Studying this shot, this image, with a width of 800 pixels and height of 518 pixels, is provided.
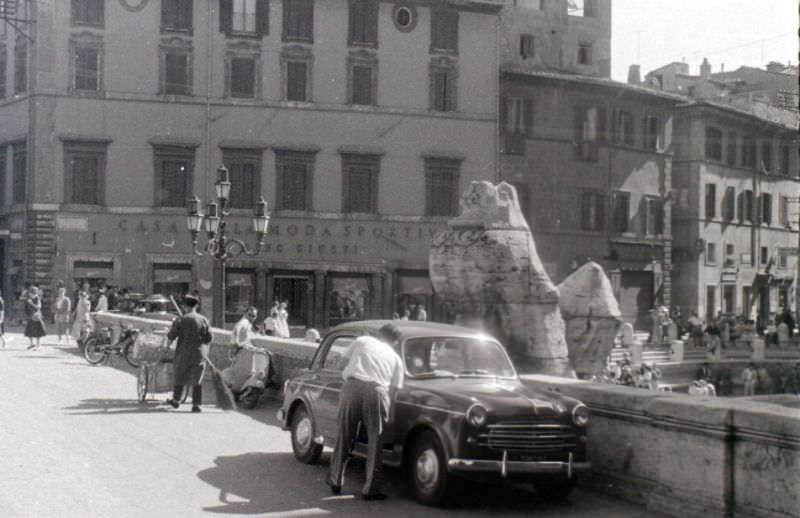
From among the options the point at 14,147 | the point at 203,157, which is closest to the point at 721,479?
the point at 203,157

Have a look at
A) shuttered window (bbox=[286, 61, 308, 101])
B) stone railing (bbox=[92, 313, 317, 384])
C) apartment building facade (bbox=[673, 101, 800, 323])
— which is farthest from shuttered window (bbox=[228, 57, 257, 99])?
apartment building facade (bbox=[673, 101, 800, 323])

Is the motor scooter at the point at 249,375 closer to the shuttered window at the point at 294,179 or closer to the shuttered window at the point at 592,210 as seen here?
the shuttered window at the point at 294,179

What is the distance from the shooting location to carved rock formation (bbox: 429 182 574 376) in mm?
19797

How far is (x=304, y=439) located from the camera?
1087 centimetres

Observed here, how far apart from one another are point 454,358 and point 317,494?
1.76 meters

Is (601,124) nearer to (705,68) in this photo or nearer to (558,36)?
(558,36)

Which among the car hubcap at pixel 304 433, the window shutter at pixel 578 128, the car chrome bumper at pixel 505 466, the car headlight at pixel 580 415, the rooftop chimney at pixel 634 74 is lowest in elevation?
the car hubcap at pixel 304 433

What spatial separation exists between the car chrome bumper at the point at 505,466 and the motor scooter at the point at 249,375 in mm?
7254

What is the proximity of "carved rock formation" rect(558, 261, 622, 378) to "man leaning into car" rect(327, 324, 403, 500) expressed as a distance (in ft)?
49.6

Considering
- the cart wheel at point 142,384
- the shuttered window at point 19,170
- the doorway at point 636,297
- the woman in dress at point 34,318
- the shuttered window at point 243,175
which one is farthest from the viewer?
the doorway at point 636,297

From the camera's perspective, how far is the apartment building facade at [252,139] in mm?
38938

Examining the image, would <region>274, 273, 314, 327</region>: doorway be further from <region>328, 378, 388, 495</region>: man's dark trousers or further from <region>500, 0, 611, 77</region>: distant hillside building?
<region>328, 378, 388, 495</region>: man's dark trousers

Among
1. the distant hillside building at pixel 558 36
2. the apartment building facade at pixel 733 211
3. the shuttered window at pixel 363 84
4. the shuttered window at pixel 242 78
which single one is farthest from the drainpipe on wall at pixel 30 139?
the apartment building facade at pixel 733 211

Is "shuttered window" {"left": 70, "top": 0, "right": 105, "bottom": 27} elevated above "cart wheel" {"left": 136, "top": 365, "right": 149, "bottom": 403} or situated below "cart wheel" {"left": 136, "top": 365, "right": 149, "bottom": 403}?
above
